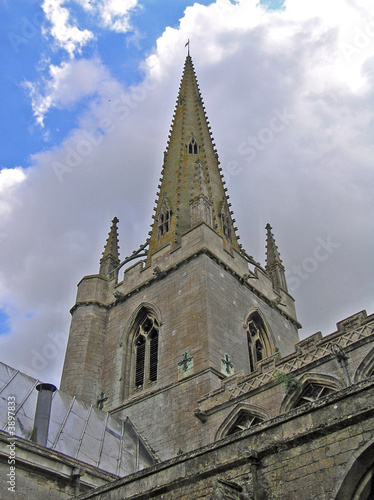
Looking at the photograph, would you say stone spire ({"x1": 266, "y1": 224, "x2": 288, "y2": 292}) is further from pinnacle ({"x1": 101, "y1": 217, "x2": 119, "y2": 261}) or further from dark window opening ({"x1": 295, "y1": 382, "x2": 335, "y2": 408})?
dark window opening ({"x1": 295, "y1": 382, "x2": 335, "y2": 408})

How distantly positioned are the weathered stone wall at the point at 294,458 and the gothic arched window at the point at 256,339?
1416cm

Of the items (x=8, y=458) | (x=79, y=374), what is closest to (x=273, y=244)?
(x=79, y=374)

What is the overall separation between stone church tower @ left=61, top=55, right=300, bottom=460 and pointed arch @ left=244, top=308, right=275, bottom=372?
5 cm

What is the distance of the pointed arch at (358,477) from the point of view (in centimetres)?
737

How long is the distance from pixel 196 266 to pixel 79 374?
22.6 feet

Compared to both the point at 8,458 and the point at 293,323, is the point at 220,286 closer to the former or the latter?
the point at 293,323

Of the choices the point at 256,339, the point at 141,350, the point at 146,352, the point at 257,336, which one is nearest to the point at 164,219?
the point at 141,350

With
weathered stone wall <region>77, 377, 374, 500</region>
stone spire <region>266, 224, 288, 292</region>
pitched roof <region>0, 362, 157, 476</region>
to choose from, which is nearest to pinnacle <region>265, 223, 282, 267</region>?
stone spire <region>266, 224, 288, 292</region>

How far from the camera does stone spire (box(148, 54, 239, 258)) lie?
27.0 metres

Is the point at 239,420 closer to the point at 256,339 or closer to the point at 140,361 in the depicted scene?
the point at 256,339

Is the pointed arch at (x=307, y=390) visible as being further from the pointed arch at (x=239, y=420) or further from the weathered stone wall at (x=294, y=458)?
the weathered stone wall at (x=294, y=458)

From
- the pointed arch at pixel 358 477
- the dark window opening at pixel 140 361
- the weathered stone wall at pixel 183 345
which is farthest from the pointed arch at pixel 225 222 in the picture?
the pointed arch at pixel 358 477

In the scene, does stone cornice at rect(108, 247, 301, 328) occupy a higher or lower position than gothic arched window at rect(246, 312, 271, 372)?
higher

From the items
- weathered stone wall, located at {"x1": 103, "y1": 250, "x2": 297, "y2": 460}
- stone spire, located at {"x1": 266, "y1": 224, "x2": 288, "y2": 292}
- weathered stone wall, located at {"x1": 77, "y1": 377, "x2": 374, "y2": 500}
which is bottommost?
weathered stone wall, located at {"x1": 77, "y1": 377, "x2": 374, "y2": 500}
